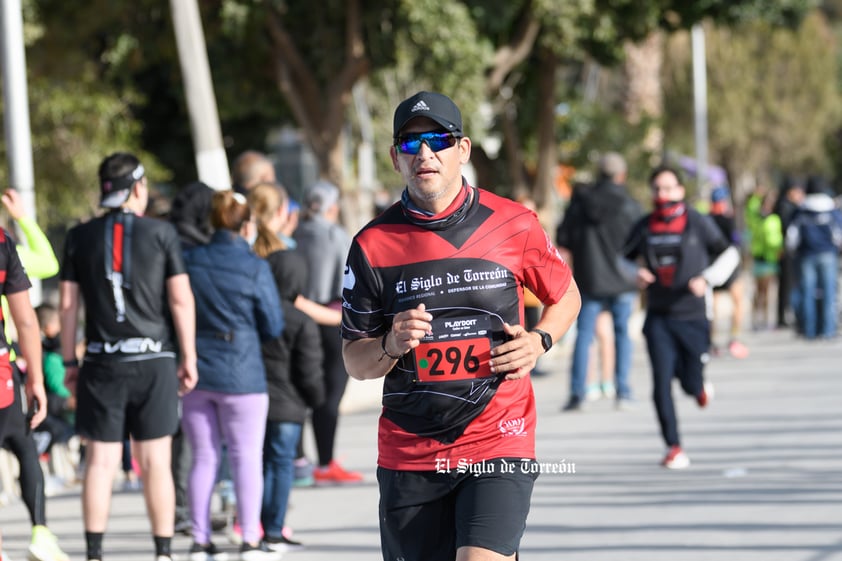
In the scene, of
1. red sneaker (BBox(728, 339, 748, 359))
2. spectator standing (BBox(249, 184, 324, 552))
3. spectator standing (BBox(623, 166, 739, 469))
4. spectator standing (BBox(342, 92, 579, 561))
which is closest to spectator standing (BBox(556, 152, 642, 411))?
spectator standing (BBox(623, 166, 739, 469))

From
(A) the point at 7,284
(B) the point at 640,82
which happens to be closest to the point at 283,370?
(A) the point at 7,284

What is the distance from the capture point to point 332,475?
10.2 m

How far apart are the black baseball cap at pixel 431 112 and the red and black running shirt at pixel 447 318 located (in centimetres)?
25

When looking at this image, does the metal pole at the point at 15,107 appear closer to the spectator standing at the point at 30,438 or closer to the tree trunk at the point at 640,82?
the spectator standing at the point at 30,438

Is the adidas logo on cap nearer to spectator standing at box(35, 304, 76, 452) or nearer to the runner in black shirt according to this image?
the runner in black shirt

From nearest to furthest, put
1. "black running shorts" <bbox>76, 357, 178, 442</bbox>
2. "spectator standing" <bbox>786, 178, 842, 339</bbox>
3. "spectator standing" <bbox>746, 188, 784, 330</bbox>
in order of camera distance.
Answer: "black running shorts" <bbox>76, 357, 178, 442</bbox> < "spectator standing" <bbox>786, 178, 842, 339</bbox> < "spectator standing" <bbox>746, 188, 784, 330</bbox>

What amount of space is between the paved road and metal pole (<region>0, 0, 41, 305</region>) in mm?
2322

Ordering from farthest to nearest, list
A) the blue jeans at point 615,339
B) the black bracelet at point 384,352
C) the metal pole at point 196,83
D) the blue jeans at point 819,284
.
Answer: the blue jeans at point 819,284 → the metal pole at point 196,83 → the blue jeans at point 615,339 → the black bracelet at point 384,352

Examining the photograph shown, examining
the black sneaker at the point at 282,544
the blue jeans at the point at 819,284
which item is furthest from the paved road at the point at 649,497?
the blue jeans at the point at 819,284

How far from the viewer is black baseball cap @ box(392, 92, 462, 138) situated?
4734 mm

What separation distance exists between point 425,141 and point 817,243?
567 inches

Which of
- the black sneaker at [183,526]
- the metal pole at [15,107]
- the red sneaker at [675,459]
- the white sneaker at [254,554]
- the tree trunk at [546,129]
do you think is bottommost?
the white sneaker at [254,554]

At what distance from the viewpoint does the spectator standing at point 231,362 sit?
304 inches

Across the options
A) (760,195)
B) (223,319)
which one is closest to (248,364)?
(223,319)
